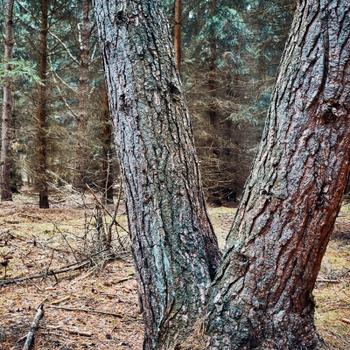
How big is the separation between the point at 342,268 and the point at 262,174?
3293 millimetres

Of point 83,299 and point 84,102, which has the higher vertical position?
point 84,102

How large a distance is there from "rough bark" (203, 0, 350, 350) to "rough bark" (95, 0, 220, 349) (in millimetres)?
181

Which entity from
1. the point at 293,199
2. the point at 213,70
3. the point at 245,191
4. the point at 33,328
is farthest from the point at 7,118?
the point at 293,199

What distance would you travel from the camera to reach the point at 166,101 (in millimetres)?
1750

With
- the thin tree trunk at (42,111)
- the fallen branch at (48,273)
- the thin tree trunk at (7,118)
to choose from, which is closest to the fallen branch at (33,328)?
the fallen branch at (48,273)

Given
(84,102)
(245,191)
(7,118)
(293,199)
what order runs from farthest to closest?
1. (7,118)
2. (84,102)
3. (245,191)
4. (293,199)

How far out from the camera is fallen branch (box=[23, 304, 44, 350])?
2168mm

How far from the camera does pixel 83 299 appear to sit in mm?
3035

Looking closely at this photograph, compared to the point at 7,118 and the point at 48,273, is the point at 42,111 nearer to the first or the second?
the point at 7,118

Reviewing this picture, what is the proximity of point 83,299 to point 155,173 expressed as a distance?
1.83 metres

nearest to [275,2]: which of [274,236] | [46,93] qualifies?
[46,93]

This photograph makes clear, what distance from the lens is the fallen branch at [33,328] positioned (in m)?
2.17

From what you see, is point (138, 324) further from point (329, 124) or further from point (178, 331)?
point (329, 124)

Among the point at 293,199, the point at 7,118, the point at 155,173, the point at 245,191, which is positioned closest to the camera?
the point at 293,199
